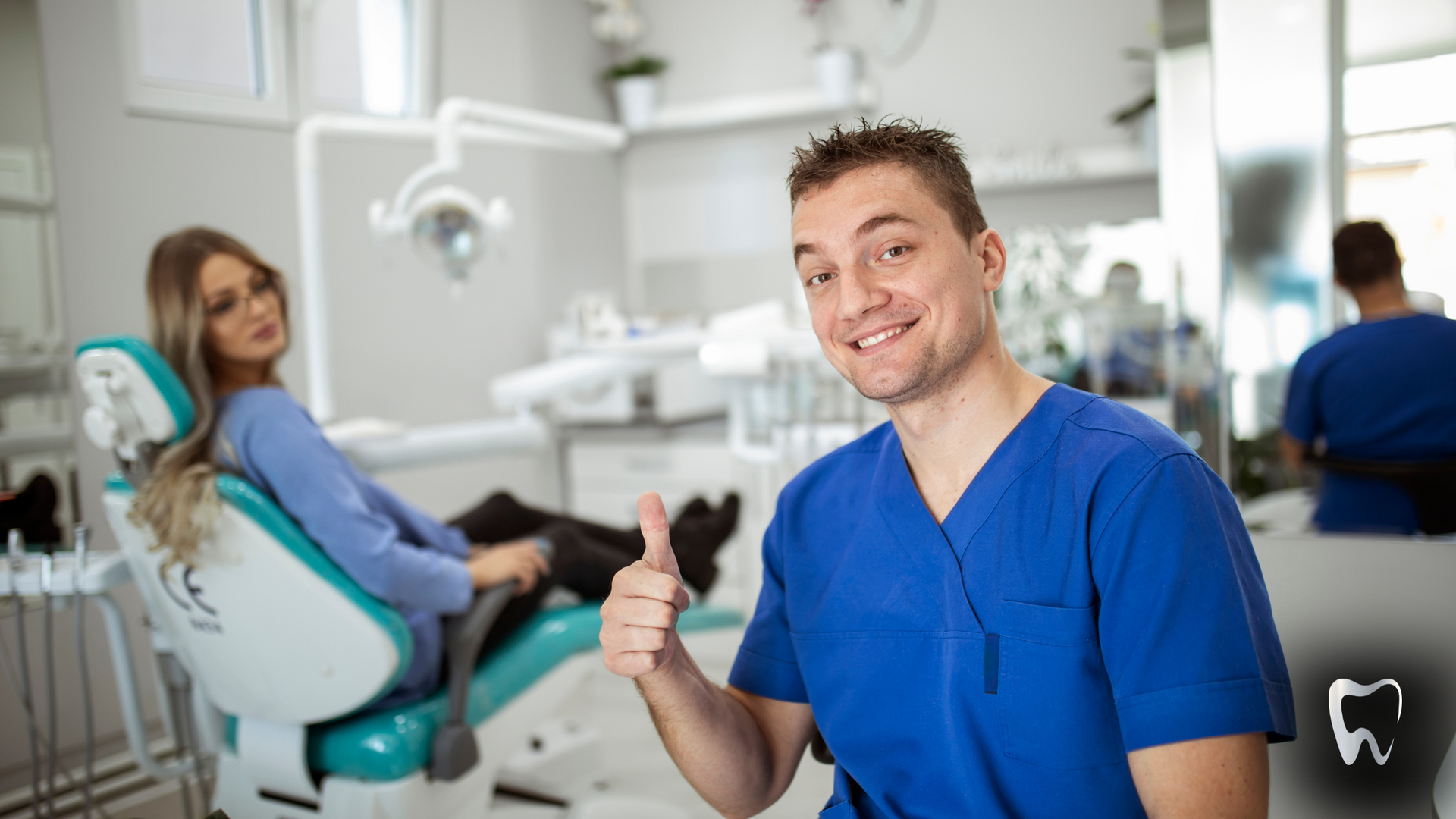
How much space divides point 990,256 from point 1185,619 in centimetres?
A: 40

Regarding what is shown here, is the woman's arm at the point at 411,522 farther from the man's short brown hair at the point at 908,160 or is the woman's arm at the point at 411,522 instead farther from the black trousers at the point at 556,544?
the man's short brown hair at the point at 908,160

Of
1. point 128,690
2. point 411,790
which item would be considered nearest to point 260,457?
point 128,690

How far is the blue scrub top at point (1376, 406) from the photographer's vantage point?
1.11 meters

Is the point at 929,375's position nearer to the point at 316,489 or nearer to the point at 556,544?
the point at 316,489

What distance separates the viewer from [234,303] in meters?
1.57

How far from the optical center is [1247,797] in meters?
0.75

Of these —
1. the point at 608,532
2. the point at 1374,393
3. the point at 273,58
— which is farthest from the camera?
the point at 273,58

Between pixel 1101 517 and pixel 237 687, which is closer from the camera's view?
pixel 1101 517

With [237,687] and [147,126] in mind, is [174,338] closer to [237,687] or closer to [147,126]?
[237,687]

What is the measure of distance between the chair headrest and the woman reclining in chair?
0.16ft

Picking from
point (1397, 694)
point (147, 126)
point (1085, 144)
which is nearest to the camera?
point (1397, 694)

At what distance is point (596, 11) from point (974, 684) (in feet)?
11.3

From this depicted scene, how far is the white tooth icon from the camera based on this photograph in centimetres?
106

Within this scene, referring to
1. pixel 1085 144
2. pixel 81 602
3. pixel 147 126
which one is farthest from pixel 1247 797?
pixel 1085 144
